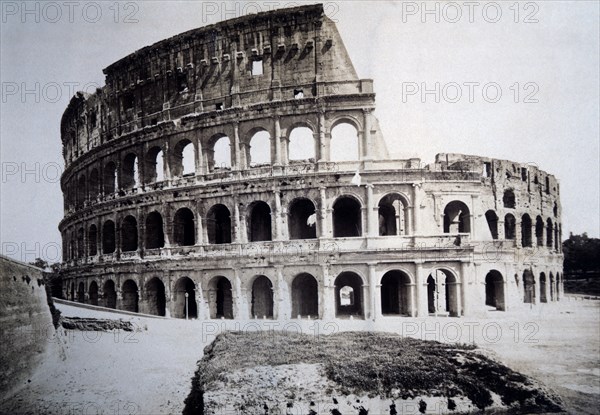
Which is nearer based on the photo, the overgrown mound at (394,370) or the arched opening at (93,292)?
the overgrown mound at (394,370)

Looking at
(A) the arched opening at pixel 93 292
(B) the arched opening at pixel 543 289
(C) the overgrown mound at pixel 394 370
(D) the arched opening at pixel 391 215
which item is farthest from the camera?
(B) the arched opening at pixel 543 289

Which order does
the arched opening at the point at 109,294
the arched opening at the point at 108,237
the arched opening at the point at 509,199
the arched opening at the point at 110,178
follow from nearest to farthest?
the arched opening at the point at 109,294
the arched opening at the point at 108,237
the arched opening at the point at 110,178
the arched opening at the point at 509,199

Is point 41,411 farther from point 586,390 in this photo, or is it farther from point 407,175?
point 407,175

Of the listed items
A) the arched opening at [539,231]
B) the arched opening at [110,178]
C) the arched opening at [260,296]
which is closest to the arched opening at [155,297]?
the arched opening at [260,296]

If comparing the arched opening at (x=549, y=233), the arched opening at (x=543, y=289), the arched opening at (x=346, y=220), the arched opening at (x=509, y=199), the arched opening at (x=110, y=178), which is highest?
the arched opening at (x=110, y=178)

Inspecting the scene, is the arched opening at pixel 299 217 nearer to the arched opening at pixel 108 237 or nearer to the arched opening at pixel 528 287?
the arched opening at pixel 108 237

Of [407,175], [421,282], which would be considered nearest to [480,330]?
[421,282]

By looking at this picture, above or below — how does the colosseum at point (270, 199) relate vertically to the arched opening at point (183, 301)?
above
